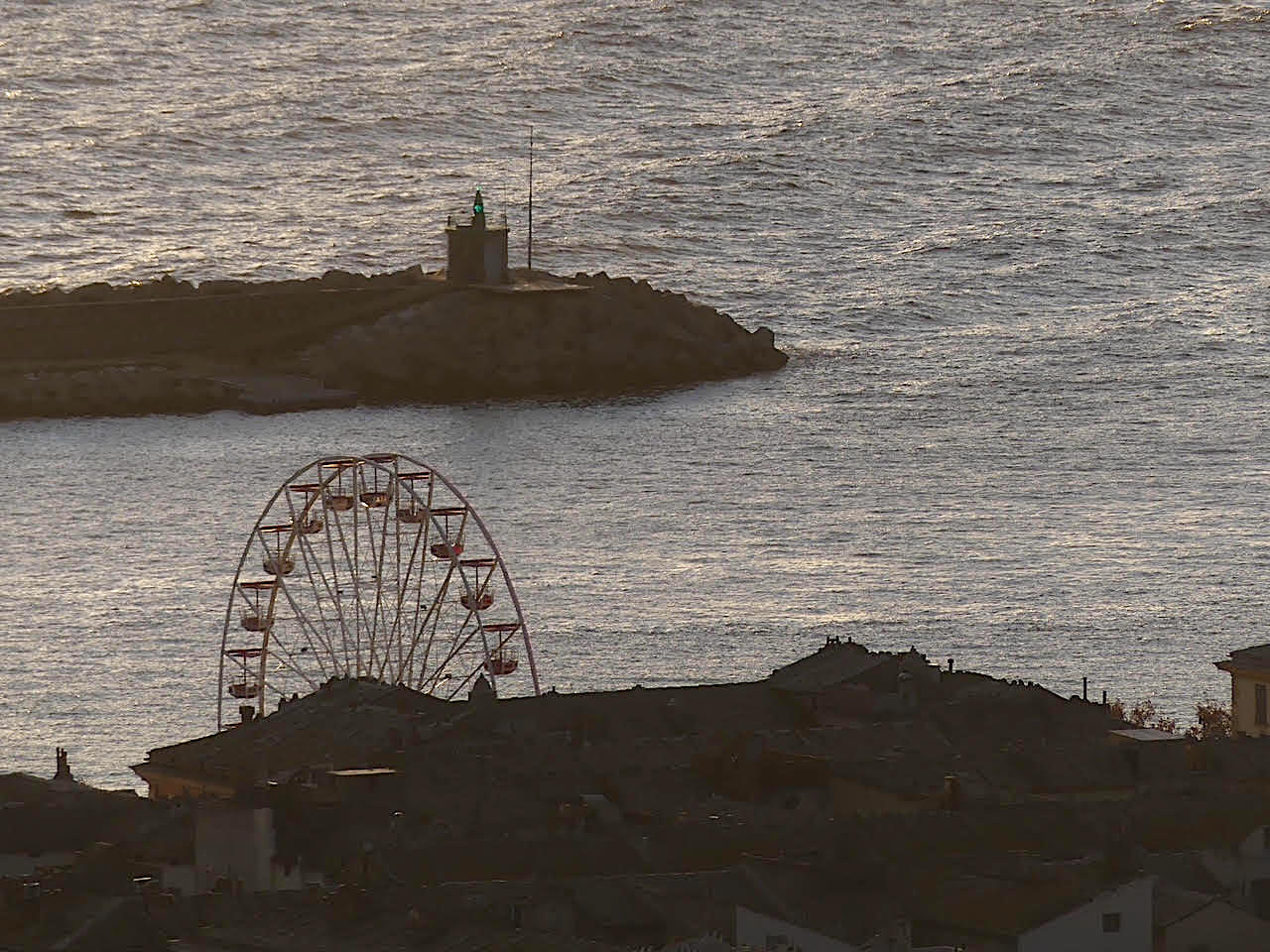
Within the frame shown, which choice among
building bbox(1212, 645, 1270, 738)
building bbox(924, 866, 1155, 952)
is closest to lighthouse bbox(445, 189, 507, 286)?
building bbox(1212, 645, 1270, 738)

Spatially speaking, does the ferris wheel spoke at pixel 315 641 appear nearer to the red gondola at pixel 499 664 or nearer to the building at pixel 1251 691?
the red gondola at pixel 499 664

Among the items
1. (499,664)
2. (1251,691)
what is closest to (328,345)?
(499,664)

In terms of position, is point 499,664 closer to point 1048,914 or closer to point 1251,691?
point 1251,691

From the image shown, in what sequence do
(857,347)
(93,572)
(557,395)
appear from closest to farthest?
(93,572) < (557,395) < (857,347)

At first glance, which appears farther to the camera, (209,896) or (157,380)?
(157,380)

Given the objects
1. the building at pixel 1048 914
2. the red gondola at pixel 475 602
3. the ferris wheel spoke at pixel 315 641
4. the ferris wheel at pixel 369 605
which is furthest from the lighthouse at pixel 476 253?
the building at pixel 1048 914

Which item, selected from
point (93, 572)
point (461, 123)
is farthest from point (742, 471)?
point (461, 123)

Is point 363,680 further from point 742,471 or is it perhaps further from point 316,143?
point 316,143

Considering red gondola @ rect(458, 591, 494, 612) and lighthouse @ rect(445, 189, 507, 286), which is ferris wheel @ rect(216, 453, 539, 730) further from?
lighthouse @ rect(445, 189, 507, 286)
